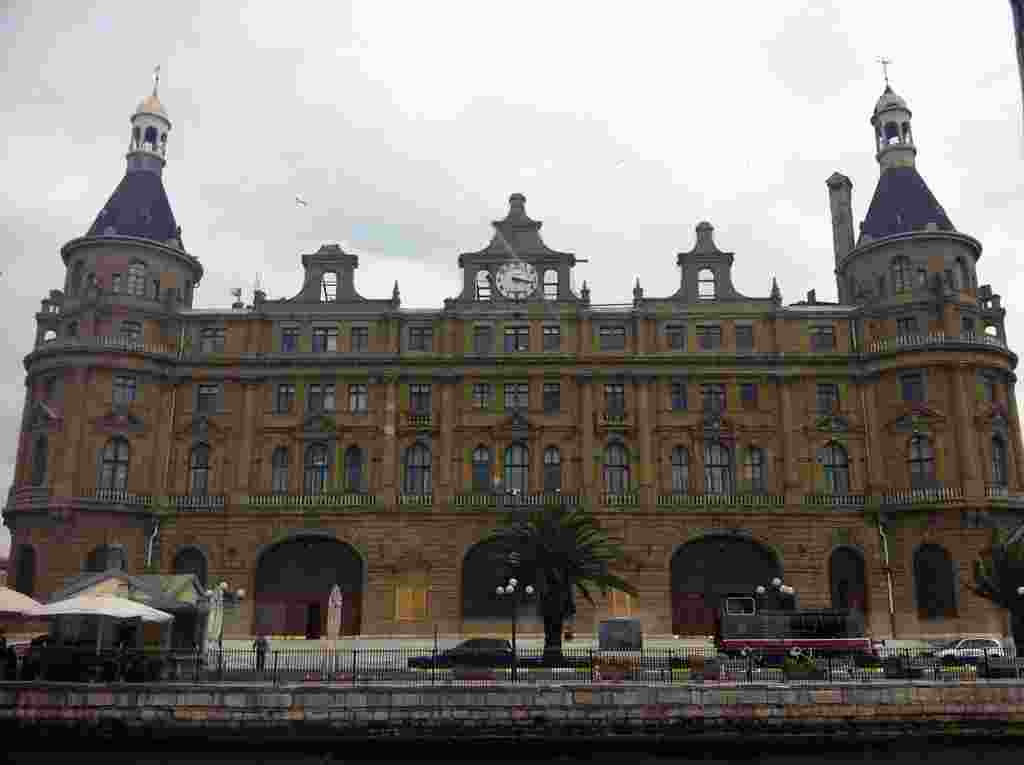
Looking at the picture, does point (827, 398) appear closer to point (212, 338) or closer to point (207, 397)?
point (207, 397)

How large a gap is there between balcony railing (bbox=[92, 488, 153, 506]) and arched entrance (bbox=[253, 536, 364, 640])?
325 inches

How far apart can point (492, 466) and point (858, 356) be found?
2422 centimetres

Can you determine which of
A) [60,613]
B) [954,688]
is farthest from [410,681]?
[954,688]

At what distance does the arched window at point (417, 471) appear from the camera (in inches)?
2384

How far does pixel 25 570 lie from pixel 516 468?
1174 inches

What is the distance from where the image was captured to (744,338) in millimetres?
62594

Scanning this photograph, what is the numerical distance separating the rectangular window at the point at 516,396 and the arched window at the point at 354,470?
10013 millimetres

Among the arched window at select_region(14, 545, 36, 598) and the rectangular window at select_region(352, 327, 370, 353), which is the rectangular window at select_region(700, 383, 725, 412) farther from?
the arched window at select_region(14, 545, 36, 598)

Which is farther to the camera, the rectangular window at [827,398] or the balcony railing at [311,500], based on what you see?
the rectangular window at [827,398]

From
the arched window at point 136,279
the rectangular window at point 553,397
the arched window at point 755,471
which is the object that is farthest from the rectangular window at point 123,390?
the arched window at point 755,471

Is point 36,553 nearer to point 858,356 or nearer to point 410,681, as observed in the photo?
point 410,681

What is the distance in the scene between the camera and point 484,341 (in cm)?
6300

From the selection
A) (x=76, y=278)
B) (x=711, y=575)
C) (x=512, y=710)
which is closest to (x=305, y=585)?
(x=711, y=575)

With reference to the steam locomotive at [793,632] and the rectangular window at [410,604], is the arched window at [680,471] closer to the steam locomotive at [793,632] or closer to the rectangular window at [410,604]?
the steam locomotive at [793,632]
